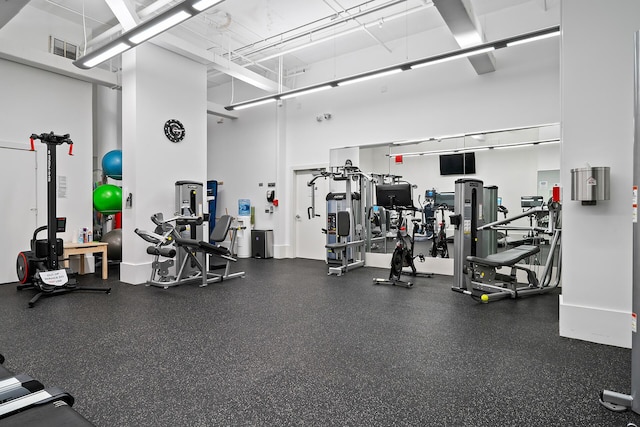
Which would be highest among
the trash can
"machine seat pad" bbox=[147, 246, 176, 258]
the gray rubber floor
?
"machine seat pad" bbox=[147, 246, 176, 258]

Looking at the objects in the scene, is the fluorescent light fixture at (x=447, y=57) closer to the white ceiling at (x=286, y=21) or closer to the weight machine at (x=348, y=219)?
the white ceiling at (x=286, y=21)

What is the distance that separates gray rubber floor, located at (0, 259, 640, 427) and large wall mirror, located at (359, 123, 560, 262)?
1.92m

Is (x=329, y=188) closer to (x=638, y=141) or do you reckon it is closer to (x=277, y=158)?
(x=277, y=158)

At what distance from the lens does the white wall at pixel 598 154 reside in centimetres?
279

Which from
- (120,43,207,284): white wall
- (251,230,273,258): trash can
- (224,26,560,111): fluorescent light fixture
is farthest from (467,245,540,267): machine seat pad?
(251,230,273,258): trash can

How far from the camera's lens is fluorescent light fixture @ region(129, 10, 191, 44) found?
385 centimetres

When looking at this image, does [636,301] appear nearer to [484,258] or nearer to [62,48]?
[484,258]

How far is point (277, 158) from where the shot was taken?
8.23 metres

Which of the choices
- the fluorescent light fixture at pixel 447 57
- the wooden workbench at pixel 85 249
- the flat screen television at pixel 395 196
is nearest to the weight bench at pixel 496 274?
the flat screen television at pixel 395 196

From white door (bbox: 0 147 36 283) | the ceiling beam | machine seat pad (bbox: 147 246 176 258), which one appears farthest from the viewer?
white door (bbox: 0 147 36 283)

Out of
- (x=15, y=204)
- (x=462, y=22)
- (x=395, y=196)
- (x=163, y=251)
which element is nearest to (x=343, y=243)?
(x=395, y=196)

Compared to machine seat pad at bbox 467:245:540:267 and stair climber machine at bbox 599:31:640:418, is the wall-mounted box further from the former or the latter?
machine seat pad at bbox 467:245:540:267

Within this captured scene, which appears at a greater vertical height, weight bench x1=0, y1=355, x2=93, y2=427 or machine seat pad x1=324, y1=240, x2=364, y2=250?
weight bench x1=0, y1=355, x2=93, y2=427

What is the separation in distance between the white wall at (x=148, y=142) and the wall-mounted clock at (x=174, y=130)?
6 centimetres
